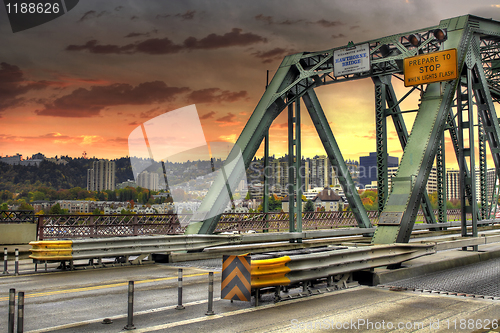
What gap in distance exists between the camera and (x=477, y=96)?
16.9 m

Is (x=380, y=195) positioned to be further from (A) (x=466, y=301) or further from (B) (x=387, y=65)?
(A) (x=466, y=301)

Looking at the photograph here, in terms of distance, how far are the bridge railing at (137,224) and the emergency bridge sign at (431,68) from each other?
10.8 m

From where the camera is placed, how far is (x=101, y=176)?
245ft

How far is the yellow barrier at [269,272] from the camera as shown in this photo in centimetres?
789

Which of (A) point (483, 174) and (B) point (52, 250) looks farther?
(A) point (483, 174)

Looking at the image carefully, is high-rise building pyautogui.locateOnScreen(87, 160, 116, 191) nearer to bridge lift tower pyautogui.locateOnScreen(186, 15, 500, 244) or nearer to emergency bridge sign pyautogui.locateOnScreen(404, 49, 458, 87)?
bridge lift tower pyautogui.locateOnScreen(186, 15, 500, 244)

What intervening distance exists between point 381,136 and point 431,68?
486cm

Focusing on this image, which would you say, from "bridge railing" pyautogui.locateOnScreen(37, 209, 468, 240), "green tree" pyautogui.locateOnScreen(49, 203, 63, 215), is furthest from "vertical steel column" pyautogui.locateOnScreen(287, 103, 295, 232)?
"green tree" pyautogui.locateOnScreen(49, 203, 63, 215)

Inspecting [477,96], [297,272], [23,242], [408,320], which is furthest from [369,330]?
[23,242]

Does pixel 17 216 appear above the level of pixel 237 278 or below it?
above

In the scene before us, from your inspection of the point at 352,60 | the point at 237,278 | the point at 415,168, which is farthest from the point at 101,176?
the point at 237,278

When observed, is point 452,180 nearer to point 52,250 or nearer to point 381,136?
point 381,136

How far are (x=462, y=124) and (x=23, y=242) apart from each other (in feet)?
55.9

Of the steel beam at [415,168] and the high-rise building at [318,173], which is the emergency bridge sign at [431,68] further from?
the high-rise building at [318,173]
